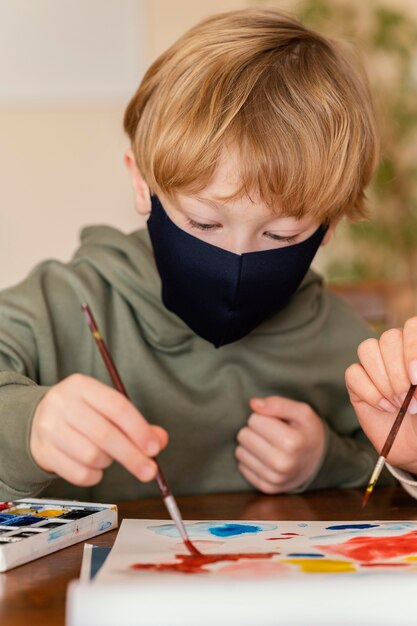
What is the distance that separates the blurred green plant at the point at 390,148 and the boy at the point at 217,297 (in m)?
2.45

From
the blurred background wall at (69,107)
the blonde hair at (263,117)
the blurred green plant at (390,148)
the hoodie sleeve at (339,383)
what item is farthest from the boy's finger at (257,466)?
the blurred green plant at (390,148)

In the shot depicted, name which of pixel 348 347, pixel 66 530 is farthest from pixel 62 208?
pixel 66 530

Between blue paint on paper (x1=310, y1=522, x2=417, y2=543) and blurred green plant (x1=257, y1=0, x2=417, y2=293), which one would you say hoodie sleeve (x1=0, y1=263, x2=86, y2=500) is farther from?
blurred green plant (x1=257, y1=0, x2=417, y2=293)

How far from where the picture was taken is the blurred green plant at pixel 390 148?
153 inches

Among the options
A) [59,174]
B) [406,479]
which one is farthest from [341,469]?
[59,174]

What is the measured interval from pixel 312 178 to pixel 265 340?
0.37 m

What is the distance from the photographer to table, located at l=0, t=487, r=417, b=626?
0.71 metres

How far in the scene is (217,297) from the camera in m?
1.22

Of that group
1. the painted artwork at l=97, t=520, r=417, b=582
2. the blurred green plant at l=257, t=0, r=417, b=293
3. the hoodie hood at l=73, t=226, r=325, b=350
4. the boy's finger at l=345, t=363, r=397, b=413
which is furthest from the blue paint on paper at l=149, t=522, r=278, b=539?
the blurred green plant at l=257, t=0, r=417, b=293

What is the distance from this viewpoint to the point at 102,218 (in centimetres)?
365

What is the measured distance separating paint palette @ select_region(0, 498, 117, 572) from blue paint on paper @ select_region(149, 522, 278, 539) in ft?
0.20

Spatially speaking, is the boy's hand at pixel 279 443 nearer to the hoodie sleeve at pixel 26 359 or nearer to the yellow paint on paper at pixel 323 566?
the hoodie sleeve at pixel 26 359

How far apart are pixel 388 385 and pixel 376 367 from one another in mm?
25

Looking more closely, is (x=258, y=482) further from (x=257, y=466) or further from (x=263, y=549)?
(x=263, y=549)
